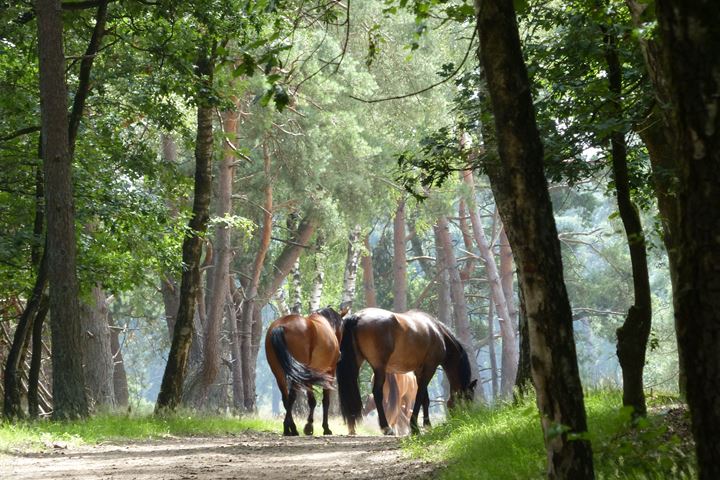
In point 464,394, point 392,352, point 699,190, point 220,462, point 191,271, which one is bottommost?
point 220,462

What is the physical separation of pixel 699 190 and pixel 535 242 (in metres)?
2.05

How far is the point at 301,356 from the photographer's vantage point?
18.1 m

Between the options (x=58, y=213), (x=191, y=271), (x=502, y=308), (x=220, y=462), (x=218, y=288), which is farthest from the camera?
(x=502, y=308)

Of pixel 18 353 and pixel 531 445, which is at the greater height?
pixel 18 353

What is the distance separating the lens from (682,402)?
32.7 feet

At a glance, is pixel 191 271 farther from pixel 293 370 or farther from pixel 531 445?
pixel 531 445

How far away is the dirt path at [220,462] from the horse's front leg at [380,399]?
3.10 meters

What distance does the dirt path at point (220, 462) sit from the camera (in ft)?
30.8

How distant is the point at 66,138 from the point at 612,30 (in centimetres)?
890

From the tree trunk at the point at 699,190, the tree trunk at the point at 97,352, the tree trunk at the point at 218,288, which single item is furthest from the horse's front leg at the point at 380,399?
the tree trunk at the point at 699,190

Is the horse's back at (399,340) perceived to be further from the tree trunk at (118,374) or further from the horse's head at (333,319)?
the tree trunk at (118,374)

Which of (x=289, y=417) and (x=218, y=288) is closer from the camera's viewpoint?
(x=289, y=417)

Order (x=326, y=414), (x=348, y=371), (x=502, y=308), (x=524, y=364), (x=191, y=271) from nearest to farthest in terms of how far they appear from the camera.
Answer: (x=524, y=364)
(x=348, y=371)
(x=326, y=414)
(x=191, y=271)
(x=502, y=308)

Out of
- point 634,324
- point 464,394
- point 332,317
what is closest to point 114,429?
point 464,394
